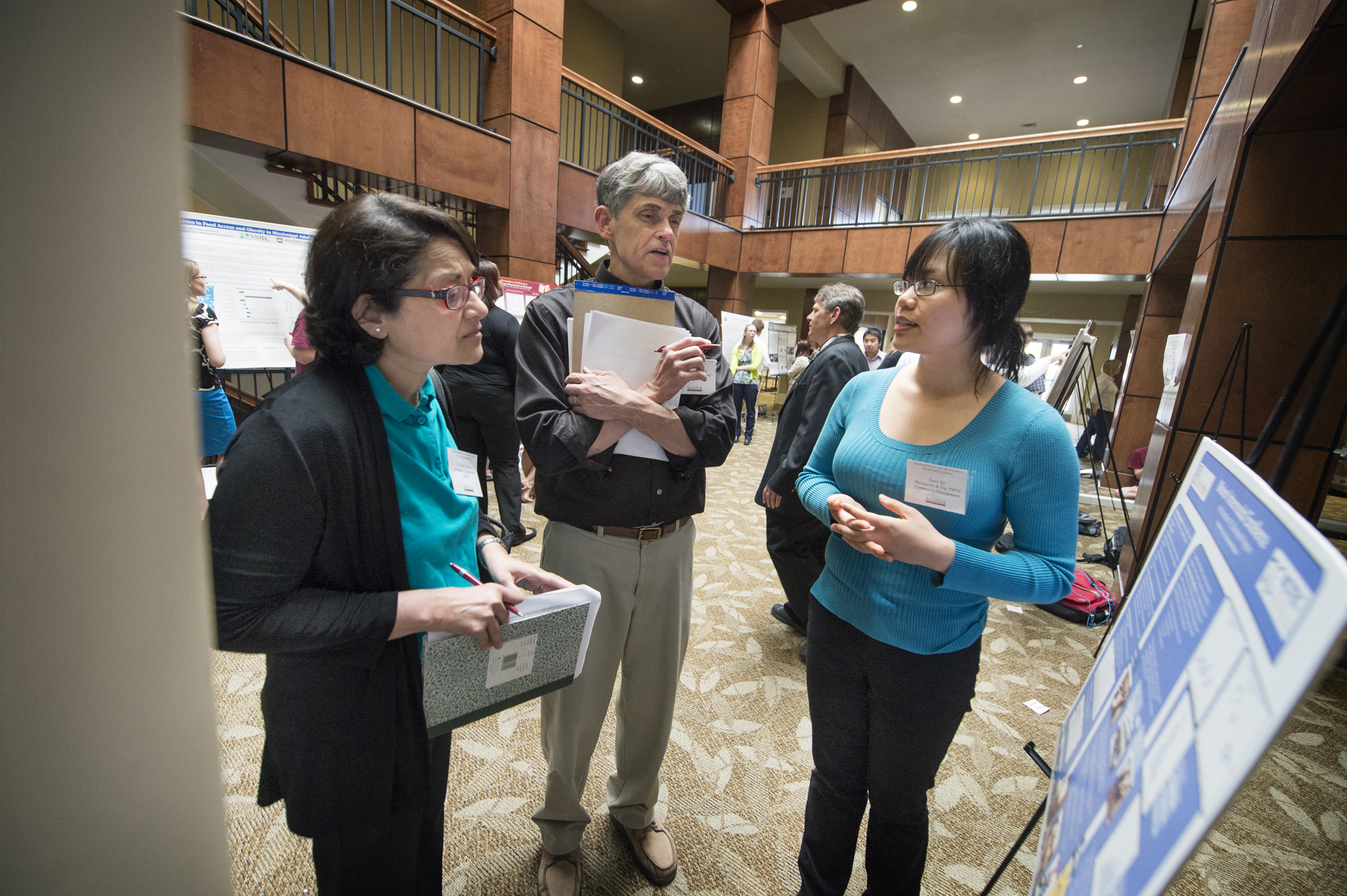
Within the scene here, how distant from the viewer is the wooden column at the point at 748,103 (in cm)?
842

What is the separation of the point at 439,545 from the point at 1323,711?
11.8 feet

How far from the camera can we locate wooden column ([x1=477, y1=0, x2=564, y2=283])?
217 inches

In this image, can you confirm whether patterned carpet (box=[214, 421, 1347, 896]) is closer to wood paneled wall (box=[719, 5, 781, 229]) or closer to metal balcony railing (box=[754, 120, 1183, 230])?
metal balcony railing (box=[754, 120, 1183, 230])

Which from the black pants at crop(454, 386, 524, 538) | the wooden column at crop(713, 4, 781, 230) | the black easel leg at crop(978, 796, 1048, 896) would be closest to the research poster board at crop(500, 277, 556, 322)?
the black pants at crop(454, 386, 524, 538)

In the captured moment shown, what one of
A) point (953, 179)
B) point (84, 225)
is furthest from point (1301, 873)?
point (953, 179)

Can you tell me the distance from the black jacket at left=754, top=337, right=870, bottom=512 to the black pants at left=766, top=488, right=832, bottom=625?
1.7 inches

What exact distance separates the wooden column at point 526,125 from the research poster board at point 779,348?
4.84 meters

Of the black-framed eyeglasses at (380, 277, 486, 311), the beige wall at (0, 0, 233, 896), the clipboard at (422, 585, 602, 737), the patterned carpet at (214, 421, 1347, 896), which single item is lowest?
the patterned carpet at (214, 421, 1347, 896)

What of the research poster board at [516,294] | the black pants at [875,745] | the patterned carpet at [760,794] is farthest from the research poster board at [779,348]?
the black pants at [875,745]

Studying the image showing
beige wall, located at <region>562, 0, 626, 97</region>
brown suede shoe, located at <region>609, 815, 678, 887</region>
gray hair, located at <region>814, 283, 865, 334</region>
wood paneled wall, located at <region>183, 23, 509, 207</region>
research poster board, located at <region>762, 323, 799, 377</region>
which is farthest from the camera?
research poster board, located at <region>762, 323, 799, 377</region>

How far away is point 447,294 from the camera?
0.93m

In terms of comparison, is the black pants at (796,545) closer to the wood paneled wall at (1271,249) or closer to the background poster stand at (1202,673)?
the wood paneled wall at (1271,249)

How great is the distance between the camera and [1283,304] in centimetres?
243

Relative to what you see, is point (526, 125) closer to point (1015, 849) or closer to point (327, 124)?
point (327, 124)
